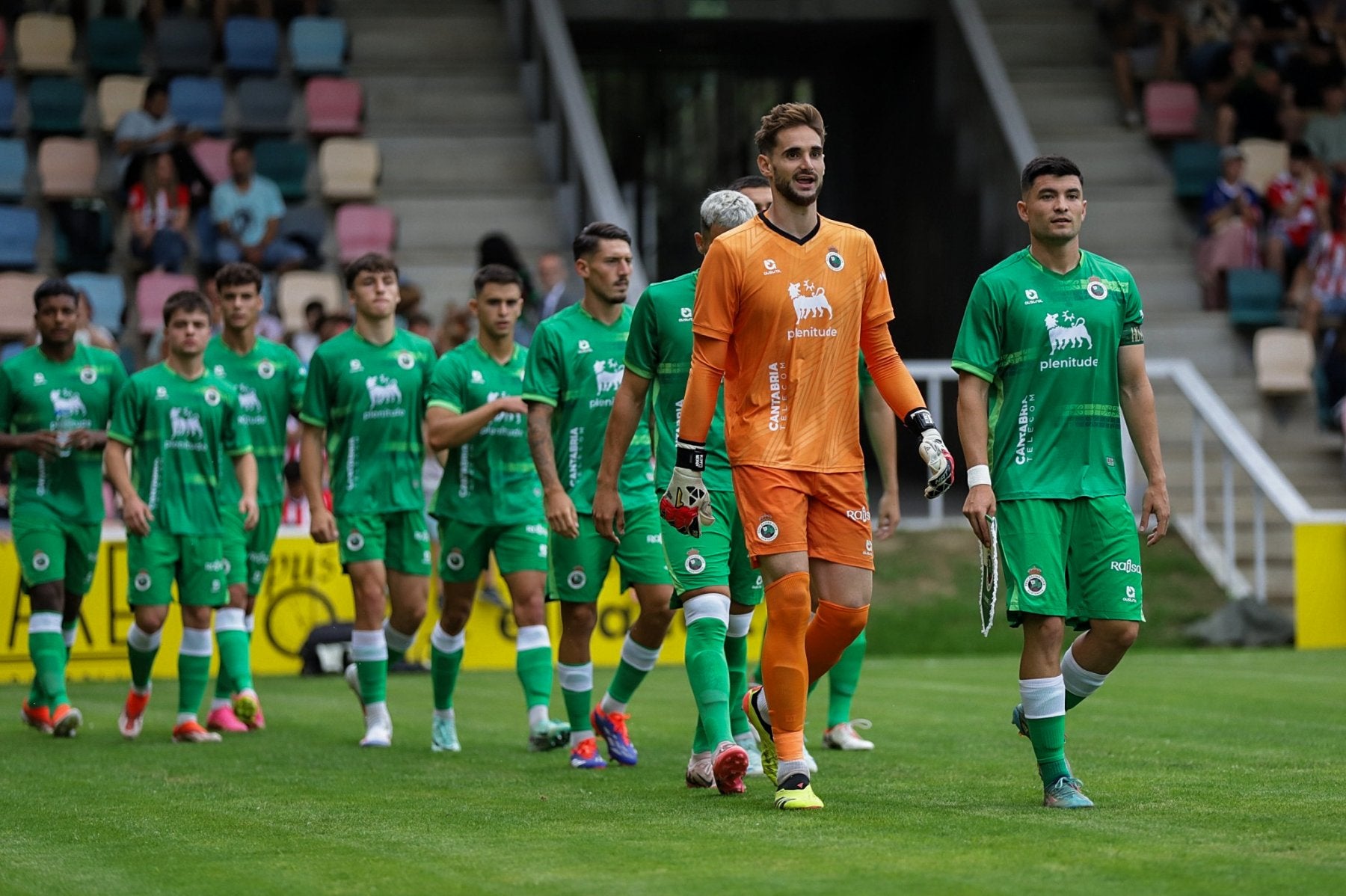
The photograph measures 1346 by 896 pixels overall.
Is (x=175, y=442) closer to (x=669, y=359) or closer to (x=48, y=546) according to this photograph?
(x=48, y=546)

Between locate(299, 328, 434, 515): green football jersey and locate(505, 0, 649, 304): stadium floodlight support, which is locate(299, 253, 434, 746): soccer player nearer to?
locate(299, 328, 434, 515): green football jersey

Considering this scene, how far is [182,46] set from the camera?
23719 millimetres

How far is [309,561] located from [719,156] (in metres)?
13.4

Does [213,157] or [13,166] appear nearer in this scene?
[13,166]

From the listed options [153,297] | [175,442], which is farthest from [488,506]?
[153,297]

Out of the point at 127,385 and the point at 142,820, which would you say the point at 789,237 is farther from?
the point at 127,385

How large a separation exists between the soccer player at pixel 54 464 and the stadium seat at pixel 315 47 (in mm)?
12754

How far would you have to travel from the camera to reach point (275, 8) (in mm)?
24859

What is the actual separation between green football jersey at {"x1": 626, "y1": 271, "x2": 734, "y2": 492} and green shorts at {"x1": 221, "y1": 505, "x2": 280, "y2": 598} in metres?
3.70

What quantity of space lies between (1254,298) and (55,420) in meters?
14.8

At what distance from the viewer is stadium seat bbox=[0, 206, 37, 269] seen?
21.2 metres

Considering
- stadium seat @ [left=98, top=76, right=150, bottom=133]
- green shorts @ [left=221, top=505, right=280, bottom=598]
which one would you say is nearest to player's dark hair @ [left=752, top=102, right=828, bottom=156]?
green shorts @ [left=221, top=505, right=280, bottom=598]

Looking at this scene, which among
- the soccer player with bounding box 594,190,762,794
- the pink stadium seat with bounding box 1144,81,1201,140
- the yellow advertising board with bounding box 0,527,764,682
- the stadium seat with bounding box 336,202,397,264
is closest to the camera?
the soccer player with bounding box 594,190,762,794

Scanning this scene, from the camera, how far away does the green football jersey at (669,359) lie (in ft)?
27.6
